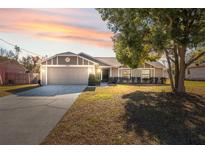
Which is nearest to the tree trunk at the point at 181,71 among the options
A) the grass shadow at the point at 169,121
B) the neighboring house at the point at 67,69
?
the grass shadow at the point at 169,121

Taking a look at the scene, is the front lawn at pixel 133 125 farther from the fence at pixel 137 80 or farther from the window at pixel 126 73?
the window at pixel 126 73

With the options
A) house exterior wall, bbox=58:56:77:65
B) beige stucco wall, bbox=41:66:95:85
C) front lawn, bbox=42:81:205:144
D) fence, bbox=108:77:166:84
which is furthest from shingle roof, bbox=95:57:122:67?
front lawn, bbox=42:81:205:144

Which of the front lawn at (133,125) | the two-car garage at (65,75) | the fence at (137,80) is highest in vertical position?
the two-car garage at (65,75)

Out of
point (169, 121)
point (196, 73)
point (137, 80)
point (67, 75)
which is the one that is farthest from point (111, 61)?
point (169, 121)

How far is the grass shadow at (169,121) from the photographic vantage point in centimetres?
557

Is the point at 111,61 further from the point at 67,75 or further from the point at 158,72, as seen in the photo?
the point at 67,75

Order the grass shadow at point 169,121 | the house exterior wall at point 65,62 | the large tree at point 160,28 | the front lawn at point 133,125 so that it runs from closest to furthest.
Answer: the front lawn at point 133,125 < the grass shadow at point 169,121 < the large tree at point 160,28 < the house exterior wall at point 65,62

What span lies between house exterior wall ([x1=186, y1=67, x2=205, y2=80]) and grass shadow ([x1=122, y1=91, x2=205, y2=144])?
25678mm

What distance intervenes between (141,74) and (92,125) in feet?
76.4

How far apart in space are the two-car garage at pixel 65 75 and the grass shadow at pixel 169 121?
49.0 feet

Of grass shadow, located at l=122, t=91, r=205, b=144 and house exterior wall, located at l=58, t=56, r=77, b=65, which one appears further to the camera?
house exterior wall, located at l=58, t=56, r=77, b=65

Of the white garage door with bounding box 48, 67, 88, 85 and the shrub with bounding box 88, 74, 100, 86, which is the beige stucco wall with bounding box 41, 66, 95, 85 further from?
the shrub with bounding box 88, 74, 100, 86

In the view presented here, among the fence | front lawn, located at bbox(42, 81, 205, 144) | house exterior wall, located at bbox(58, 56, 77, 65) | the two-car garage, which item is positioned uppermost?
house exterior wall, located at bbox(58, 56, 77, 65)

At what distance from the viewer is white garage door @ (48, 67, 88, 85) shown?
→ 23625 millimetres
